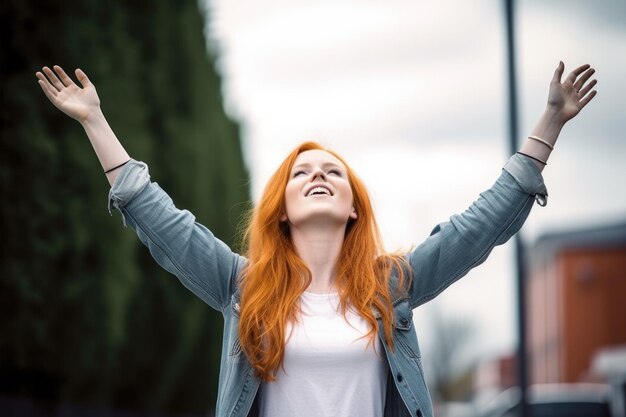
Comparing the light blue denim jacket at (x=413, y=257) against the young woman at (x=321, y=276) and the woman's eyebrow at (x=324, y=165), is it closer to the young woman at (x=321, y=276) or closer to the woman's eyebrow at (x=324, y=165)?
the young woman at (x=321, y=276)

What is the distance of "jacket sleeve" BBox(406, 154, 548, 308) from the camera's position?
121 inches

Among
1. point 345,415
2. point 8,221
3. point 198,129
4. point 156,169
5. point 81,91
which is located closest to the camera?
point 345,415

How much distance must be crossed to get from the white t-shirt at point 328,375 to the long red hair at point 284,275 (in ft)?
0.13

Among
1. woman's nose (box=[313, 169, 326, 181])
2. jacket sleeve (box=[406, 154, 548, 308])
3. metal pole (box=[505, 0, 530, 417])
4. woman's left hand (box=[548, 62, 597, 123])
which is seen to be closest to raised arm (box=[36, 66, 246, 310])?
woman's nose (box=[313, 169, 326, 181])

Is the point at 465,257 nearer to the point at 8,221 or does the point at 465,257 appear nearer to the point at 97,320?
the point at 8,221

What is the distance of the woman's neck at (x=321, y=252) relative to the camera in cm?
323

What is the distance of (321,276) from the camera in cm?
323

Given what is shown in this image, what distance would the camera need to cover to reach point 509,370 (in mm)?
64438

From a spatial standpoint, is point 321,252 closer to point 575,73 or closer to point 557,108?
point 557,108

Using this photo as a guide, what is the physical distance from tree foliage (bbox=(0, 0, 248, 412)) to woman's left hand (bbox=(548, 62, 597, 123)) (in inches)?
354

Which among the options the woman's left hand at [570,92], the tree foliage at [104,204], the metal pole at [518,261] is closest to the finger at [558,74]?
the woman's left hand at [570,92]

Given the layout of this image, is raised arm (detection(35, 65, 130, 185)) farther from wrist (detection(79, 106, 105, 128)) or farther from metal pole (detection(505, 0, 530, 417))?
metal pole (detection(505, 0, 530, 417))

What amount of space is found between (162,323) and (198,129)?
139 inches

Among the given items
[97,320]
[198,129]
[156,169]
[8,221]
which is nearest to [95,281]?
[97,320]
